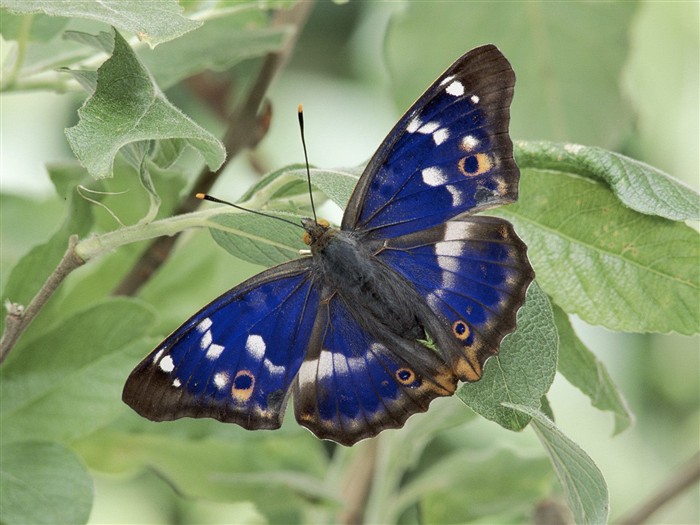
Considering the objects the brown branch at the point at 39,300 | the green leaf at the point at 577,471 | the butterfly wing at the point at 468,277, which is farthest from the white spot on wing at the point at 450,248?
the brown branch at the point at 39,300

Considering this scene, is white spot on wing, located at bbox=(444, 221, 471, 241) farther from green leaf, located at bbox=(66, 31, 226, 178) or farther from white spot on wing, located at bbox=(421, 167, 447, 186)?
green leaf, located at bbox=(66, 31, 226, 178)

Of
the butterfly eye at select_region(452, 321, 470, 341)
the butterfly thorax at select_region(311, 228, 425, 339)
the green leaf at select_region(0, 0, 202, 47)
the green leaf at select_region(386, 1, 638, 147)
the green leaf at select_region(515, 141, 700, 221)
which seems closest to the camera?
the green leaf at select_region(0, 0, 202, 47)

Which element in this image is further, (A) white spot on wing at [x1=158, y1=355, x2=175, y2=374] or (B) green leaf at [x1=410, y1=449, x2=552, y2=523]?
(B) green leaf at [x1=410, y1=449, x2=552, y2=523]

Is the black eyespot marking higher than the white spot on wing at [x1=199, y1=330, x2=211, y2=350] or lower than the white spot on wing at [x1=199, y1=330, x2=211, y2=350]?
lower

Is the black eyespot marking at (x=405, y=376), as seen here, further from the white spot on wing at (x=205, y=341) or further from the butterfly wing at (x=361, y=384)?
the white spot on wing at (x=205, y=341)

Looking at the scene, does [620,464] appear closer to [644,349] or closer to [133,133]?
[644,349]

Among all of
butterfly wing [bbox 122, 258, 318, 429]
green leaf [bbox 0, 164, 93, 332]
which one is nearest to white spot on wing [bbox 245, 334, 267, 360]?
butterfly wing [bbox 122, 258, 318, 429]
